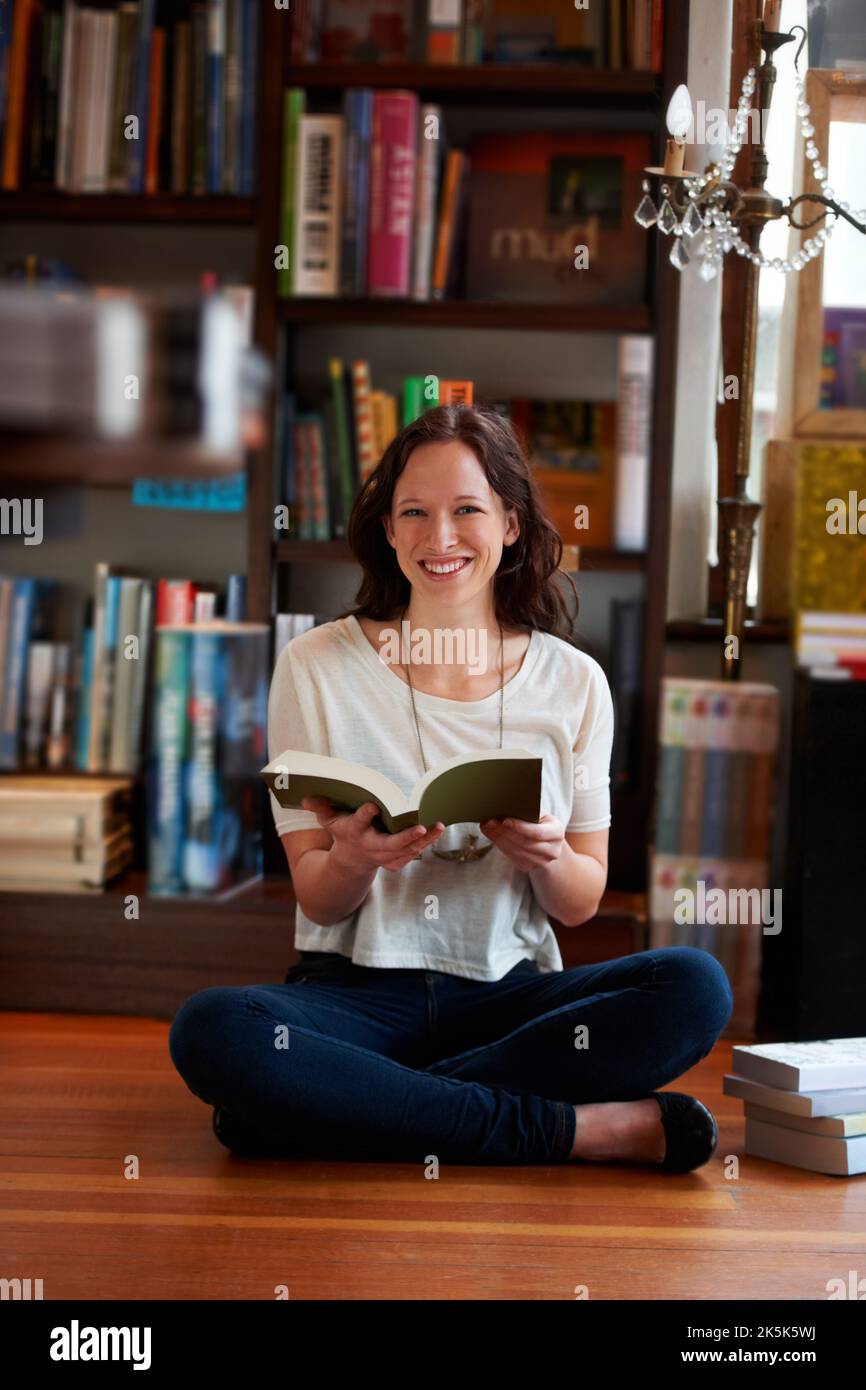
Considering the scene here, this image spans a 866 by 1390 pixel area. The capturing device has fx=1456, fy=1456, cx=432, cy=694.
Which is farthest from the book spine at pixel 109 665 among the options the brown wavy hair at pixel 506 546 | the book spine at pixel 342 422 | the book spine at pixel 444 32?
the book spine at pixel 444 32

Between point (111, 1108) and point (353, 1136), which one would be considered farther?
point (111, 1108)

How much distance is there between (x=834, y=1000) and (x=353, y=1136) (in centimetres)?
87

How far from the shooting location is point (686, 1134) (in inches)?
63.1

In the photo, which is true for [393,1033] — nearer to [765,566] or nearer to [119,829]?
[119,829]

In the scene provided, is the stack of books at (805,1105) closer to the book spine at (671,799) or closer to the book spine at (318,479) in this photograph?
the book spine at (671,799)

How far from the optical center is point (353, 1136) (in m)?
1.55

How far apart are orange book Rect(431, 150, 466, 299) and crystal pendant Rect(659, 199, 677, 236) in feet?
2.42

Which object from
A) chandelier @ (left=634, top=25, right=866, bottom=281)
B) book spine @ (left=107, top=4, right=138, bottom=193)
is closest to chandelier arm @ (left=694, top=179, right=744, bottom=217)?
chandelier @ (left=634, top=25, right=866, bottom=281)

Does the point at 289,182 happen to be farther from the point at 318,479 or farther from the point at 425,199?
the point at 318,479

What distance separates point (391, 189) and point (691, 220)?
0.82 meters

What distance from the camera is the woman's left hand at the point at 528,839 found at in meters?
1.49

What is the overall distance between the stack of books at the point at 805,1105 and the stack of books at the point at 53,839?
1.10 meters
